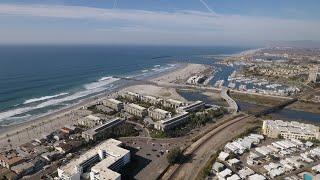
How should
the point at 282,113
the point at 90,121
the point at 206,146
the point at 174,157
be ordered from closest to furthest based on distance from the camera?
the point at 174,157, the point at 206,146, the point at 90,121, the point at 282,113

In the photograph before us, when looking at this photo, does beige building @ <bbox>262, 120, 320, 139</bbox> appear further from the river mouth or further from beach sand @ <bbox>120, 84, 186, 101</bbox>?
beach sand @ <bbox>120, 84, 186, 101</bbox>

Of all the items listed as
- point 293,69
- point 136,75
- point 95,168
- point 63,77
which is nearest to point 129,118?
point 95,168

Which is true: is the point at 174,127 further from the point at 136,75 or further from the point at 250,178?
the point at 136,75

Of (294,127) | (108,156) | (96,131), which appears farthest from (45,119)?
(294,127)

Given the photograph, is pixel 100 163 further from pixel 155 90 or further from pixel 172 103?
pixel 155 90

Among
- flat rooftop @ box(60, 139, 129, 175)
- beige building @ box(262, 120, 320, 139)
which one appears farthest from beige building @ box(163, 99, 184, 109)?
flat rooftop @ box(60, 139, 129, 175)

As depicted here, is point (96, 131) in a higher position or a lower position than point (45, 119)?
higher

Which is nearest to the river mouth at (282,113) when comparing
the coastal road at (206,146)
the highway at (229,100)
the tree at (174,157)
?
the highway at (229,100)
